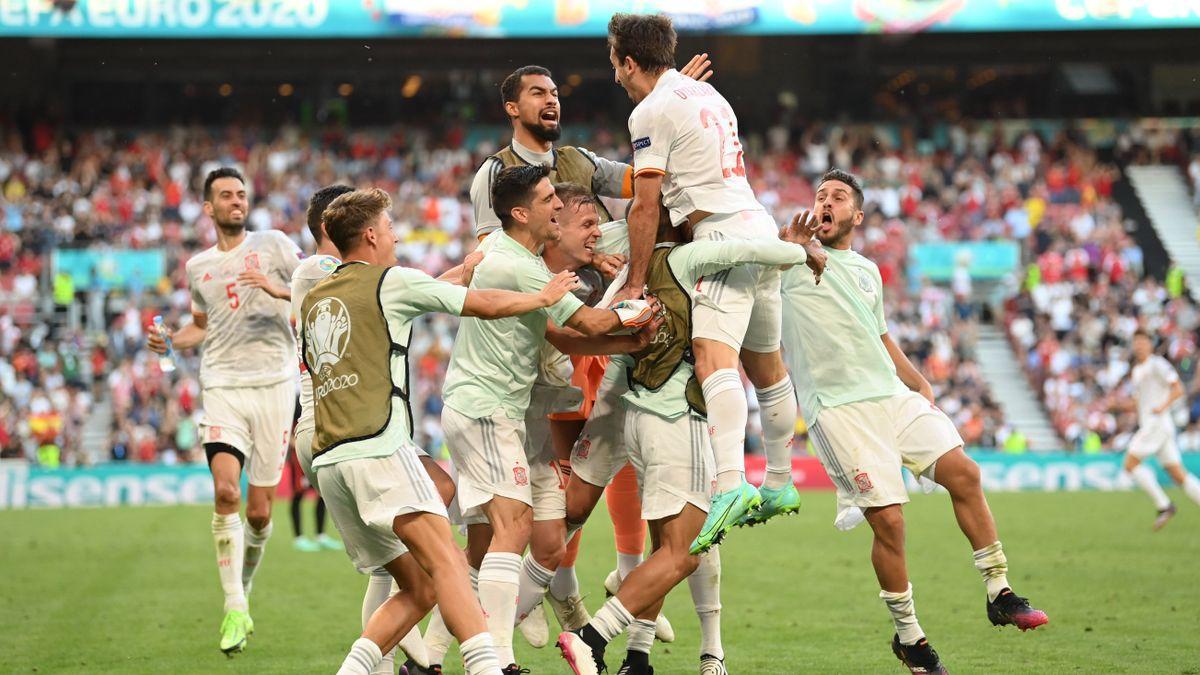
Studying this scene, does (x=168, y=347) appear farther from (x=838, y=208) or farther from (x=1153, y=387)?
(x=1153, y=387)

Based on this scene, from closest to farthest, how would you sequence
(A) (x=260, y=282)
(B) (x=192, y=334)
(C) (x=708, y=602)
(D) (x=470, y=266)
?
(D) (x=470, y=266), (C) (x=708, y=602), (A) (x=260, y=282), (B) (x=192, y=334)

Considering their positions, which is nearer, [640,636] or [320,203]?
[640,636]

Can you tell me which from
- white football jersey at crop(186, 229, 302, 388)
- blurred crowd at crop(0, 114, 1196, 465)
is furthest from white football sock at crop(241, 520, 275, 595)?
blurred crowd at crop(0, 114, 1196, 465)

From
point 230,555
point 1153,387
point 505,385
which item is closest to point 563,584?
point 505,385

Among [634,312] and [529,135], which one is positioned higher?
[529,135]

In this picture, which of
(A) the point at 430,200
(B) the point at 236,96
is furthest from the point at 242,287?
(B) the point at 236,96

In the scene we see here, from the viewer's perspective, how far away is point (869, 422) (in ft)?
26.9

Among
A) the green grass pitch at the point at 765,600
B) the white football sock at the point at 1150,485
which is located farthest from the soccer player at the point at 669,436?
the white football sock at the point at 1150,485

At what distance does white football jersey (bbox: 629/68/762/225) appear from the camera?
7.76 metres

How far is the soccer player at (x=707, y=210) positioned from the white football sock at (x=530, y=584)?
1322 millimetres

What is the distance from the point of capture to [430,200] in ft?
109

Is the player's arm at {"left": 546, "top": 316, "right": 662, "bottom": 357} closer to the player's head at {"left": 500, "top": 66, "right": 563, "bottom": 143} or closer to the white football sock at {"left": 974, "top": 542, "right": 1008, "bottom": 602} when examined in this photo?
the player's head at {"left": 500, "top": 66, "right": 563, "bottom": 143}

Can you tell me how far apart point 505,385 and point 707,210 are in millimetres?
1483

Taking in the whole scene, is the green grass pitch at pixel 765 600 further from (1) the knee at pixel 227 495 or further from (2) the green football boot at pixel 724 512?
(2) the green football boot at pixel 724 512
